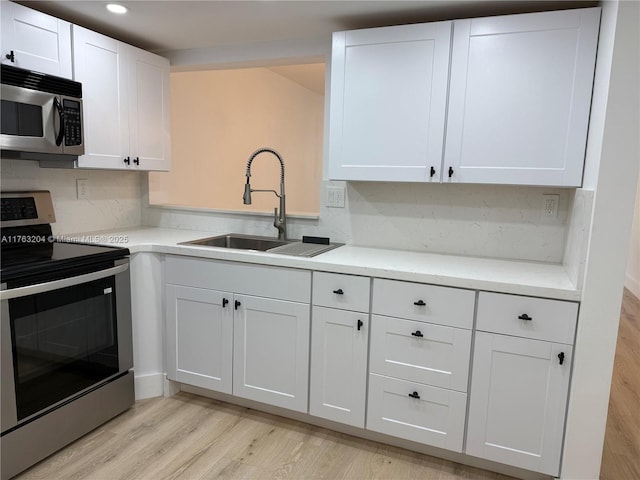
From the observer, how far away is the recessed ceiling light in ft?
7.00

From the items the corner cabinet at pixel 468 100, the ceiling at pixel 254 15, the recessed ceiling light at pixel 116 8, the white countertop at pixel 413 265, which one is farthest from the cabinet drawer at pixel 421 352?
the recessed ceiling light at pixel 116 8

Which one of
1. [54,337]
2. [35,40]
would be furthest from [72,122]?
[54,337]

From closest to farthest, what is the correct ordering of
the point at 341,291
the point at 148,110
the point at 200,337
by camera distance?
1. the point at 341,291
2. the point at 200,337
3. the point at 148,110

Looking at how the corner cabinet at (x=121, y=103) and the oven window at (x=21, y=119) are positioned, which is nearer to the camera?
the oven window at (x=21, y=119)

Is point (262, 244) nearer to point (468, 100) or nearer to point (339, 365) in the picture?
point (339, 365)

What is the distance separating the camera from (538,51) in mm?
1862

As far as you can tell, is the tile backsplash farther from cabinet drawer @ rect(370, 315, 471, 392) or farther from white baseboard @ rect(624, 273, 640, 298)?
white baseboard @ rect(624, 273, 640, 298)

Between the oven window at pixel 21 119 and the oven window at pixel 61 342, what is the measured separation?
2.46ft

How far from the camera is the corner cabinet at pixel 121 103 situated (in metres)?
2.34

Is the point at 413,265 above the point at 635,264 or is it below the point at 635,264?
above

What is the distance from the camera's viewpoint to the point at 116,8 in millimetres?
2170

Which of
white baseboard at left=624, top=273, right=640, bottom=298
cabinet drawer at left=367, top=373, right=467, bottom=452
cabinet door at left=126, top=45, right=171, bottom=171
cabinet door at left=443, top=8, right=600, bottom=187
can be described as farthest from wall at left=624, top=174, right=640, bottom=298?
cabinet door at left=126, top=45, right=171, bottom=171

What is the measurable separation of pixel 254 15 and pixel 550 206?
1.80m

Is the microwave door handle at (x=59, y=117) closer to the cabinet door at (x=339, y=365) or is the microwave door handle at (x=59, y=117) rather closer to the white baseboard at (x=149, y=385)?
the white baseboard at (x=149, y=385)
